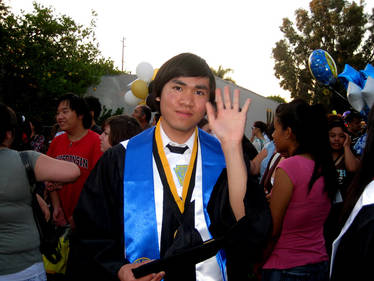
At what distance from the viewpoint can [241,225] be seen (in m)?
1.44

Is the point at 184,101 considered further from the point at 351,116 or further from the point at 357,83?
the point at 351,116

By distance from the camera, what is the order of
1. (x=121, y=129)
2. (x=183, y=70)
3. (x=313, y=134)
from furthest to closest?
(x=121, y=129)
(x=313, y=134)
(x=183, y=70)

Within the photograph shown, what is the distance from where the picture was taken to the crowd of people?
1402 mm

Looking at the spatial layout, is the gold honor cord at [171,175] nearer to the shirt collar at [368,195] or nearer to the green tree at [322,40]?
the shirt collar at [368,195]

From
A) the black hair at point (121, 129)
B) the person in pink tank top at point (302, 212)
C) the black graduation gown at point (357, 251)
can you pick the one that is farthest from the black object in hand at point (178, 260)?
the black hair at point (121, 129)

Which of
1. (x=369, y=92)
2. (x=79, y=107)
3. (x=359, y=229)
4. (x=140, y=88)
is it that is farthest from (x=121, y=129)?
(x=140, y=88)

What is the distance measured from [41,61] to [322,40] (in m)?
17.0

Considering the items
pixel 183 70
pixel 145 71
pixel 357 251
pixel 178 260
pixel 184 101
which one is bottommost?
pixel 178 260

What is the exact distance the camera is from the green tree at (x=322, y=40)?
20062mm

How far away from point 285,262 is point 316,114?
102 cm

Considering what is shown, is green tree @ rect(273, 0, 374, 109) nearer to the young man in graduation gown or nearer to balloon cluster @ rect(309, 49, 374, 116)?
balloon cluster @ rect(309, 49, 374, 116)

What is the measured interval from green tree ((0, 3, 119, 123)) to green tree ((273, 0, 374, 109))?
43.9 ft

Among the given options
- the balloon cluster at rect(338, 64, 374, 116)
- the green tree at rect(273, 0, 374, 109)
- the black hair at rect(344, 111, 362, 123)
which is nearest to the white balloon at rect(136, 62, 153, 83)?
the black hair at rect(344, 111, 362, 123)

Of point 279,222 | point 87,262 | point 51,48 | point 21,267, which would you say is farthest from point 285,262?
point 51,48
